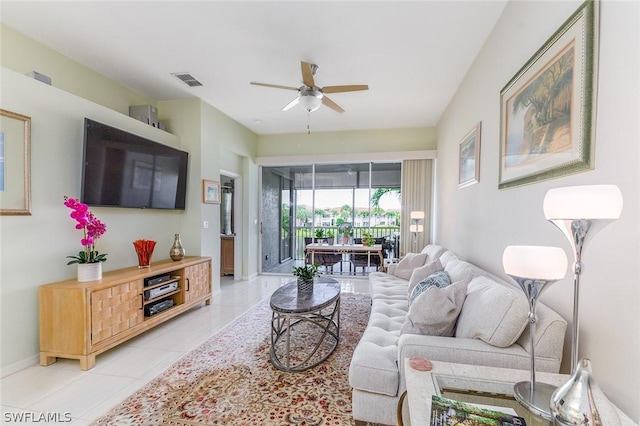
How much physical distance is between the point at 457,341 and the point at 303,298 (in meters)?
1.48

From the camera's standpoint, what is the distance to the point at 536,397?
1148mm

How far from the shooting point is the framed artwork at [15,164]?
226cm

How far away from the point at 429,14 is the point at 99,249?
405 centimetres

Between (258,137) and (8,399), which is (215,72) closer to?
(258,137)

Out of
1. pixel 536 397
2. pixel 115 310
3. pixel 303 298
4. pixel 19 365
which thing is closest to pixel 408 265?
pixel 303 298

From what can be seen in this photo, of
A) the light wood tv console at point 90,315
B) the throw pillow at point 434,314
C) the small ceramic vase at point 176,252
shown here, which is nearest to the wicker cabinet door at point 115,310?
the light wood tv console at point 90,315

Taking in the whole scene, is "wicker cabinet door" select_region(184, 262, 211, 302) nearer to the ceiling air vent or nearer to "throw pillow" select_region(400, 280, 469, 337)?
the ceiling air vent

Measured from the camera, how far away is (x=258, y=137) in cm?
620

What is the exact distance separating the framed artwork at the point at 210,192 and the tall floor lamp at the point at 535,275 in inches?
162

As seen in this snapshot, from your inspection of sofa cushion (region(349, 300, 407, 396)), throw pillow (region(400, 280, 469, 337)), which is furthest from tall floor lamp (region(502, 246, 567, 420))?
sofa cushion (region(349, 300, 407, 396))

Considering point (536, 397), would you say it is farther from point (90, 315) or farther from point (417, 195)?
point (417, 195)

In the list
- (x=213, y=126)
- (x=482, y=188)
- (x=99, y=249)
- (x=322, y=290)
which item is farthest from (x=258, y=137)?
(x=482, y=188)

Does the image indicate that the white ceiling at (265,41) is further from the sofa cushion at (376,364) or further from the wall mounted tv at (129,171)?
the sofa cushion at (376,364)

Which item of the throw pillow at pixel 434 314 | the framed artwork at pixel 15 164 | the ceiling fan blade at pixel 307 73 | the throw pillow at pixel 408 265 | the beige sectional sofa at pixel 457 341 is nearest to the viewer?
the beige sectional sofa at pixel 457 341
